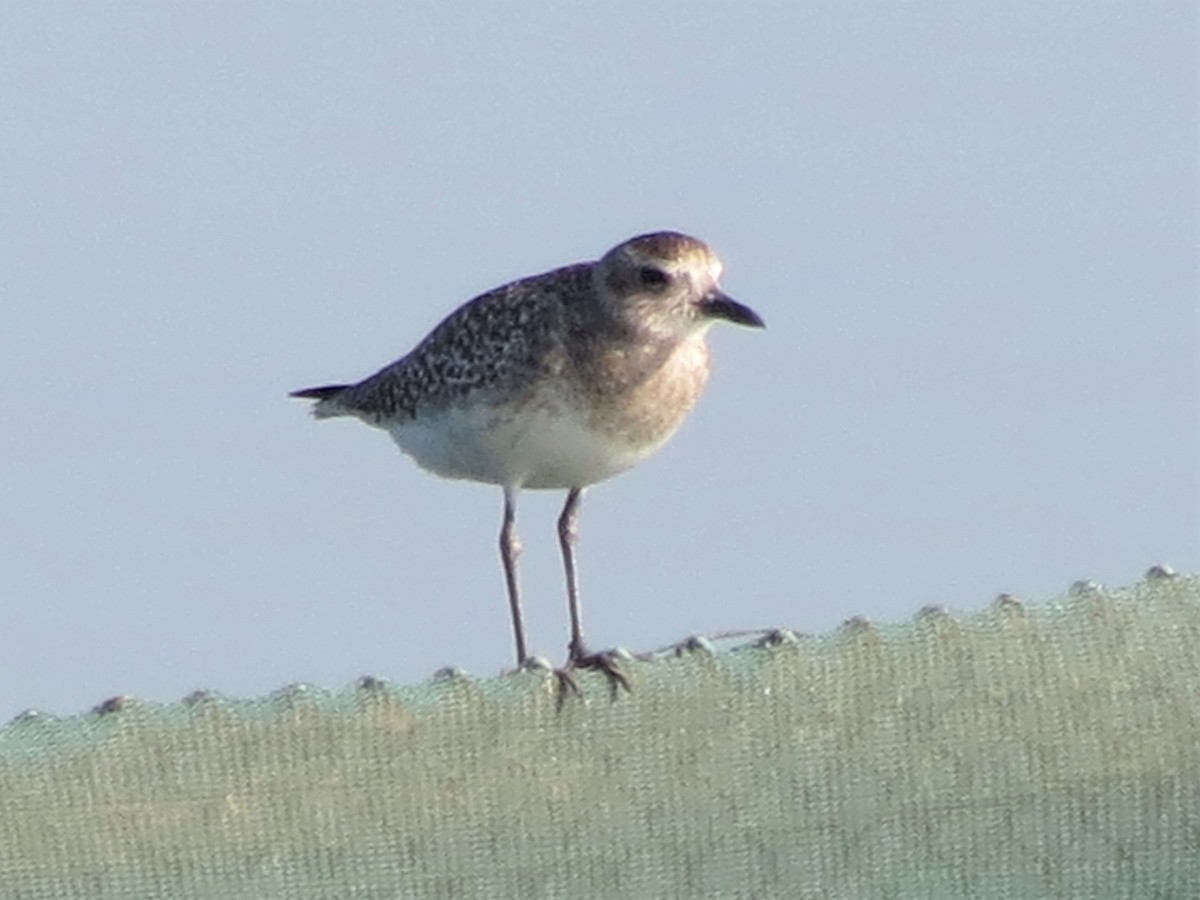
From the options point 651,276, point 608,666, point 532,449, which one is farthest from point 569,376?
point 608,666

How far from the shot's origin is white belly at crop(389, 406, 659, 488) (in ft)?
30.9

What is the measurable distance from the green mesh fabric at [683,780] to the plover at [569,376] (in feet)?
13.5

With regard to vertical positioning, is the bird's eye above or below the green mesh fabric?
above

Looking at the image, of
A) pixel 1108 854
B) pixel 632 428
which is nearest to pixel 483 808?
pixel 1108 854

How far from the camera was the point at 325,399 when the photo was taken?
37.1ft

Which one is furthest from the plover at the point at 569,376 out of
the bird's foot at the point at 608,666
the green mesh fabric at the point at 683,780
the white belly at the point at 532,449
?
the green mesh fabric at the point at 683,780

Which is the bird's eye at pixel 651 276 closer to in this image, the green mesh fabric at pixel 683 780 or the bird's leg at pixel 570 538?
the bird's leg at pixel 570 538

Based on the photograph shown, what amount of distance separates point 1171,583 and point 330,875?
5.17ft

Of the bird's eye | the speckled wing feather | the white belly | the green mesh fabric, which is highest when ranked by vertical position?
the bird's eye

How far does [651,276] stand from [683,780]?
4.85 meters

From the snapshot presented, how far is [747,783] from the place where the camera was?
16.7ft

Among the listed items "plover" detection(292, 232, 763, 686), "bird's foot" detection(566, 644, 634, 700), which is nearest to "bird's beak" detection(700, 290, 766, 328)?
"plover" detection(292, 232, 763, 686)

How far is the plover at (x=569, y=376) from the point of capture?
946 cm

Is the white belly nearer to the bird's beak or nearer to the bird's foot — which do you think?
the bird's beak
